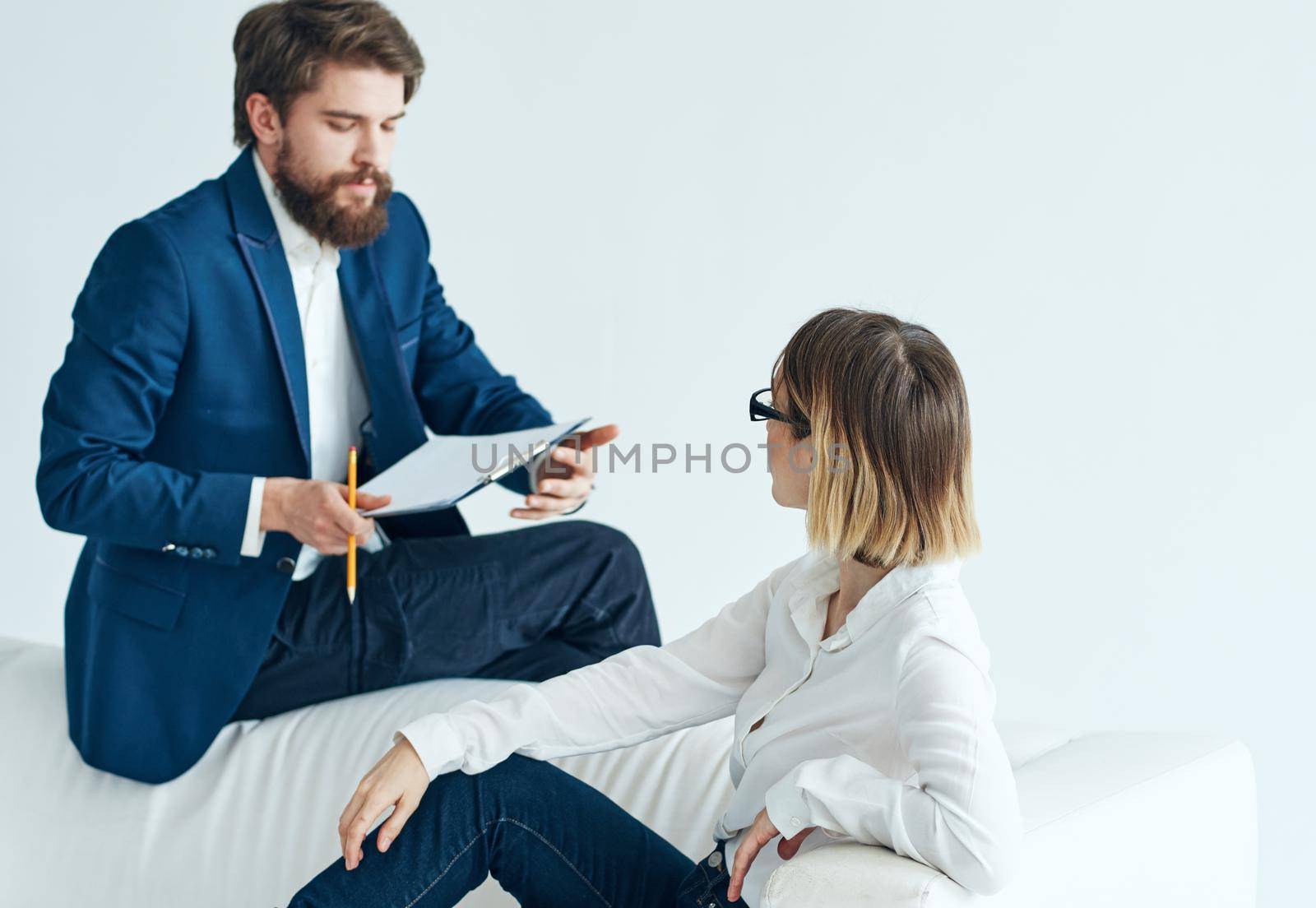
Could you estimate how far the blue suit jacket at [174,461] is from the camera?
2012mm

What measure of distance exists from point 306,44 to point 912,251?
1.49 m

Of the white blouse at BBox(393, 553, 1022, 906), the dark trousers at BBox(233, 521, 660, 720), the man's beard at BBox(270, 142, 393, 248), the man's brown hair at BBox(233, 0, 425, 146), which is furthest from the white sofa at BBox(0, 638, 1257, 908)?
the man's brown hair at BBox(233, 0, 425, 146)

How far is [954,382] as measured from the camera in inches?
54.6

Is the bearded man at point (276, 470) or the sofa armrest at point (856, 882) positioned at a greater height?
the bearded man at point (276, 470)

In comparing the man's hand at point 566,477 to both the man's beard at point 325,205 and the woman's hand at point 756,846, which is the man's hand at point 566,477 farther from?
the woman's hand at point 756,846

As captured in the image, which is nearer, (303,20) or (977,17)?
(303,20)

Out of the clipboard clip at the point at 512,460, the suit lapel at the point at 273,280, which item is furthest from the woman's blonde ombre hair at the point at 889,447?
the suit lapel at the point at 273,280

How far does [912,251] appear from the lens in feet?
10.1

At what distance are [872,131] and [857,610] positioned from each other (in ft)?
6.47

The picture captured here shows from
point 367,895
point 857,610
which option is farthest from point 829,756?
point 367,895

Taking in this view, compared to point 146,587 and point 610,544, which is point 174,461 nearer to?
point 146,587

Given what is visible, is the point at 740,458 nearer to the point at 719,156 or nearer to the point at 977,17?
the point at 719,156

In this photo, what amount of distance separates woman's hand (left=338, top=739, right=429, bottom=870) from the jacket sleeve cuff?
A: 2.14ft

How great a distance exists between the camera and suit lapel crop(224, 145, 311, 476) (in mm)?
2158
